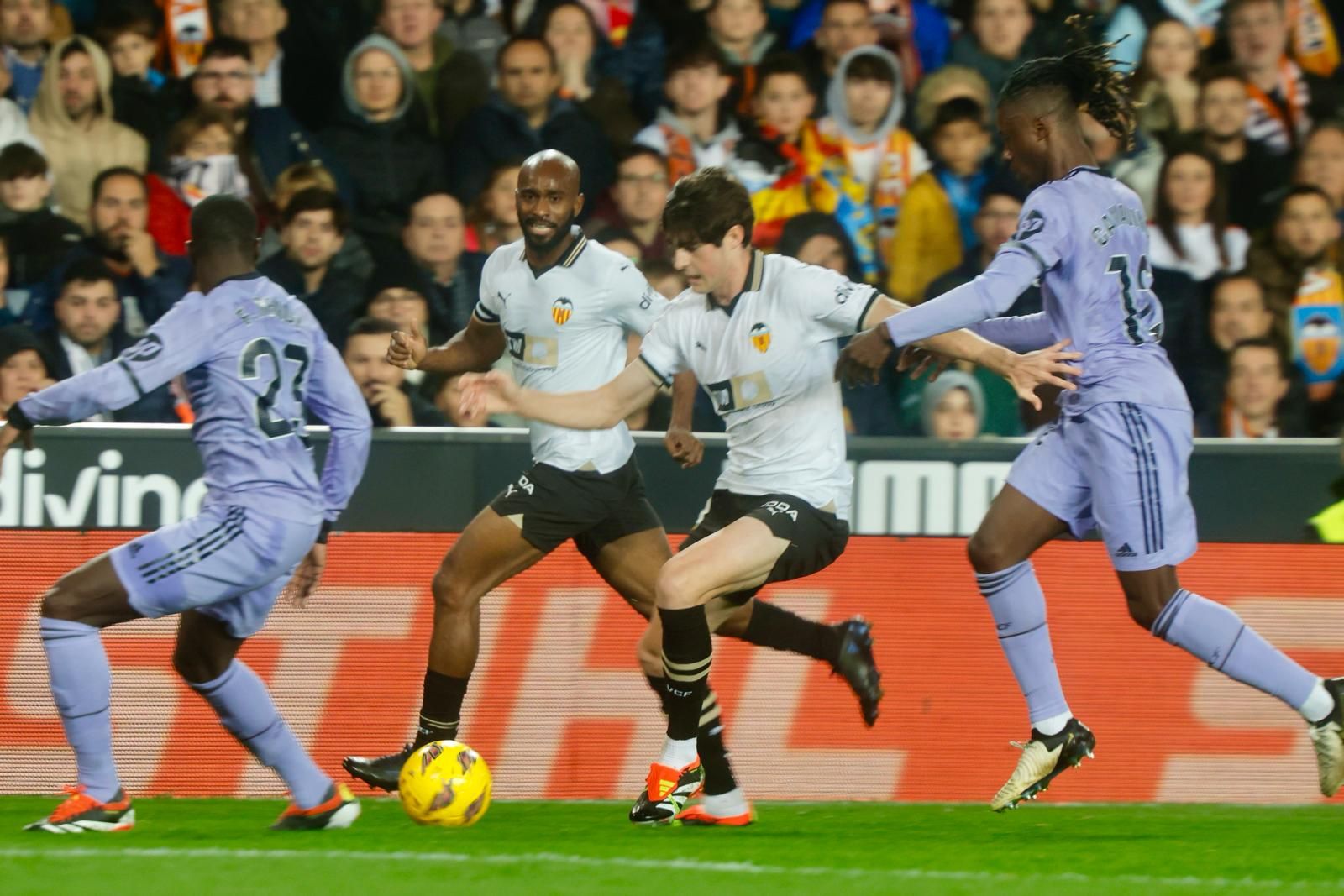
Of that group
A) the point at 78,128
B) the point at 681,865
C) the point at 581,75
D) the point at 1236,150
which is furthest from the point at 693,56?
the point at 681,865

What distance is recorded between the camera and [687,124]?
952cm

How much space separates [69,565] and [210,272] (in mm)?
1726

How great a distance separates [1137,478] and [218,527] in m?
2.71

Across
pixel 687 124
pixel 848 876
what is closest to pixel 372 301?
pixel 687 124

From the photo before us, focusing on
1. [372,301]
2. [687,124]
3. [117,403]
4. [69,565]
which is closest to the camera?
[117,403]

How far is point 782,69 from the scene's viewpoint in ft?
31.3

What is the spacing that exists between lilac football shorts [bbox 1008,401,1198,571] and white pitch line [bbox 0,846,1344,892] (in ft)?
3.63

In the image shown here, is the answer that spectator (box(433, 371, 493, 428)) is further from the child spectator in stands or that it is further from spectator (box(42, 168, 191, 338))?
the child spectator in stands

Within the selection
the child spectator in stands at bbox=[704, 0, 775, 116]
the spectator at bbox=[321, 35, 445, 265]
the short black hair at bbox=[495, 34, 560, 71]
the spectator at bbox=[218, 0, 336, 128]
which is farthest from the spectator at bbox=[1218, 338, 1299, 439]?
the spectator at bbox=[218, 0, 336, 128]

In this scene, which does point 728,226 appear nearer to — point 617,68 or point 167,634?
point 167,634

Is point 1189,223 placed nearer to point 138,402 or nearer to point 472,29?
point 472,29

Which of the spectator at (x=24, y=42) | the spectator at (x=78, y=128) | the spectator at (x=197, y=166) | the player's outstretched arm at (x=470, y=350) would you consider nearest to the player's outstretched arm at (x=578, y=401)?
the player's outstretched arm at (x=470, y=350)

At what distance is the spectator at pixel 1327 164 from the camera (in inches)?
371

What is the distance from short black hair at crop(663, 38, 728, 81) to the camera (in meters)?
9.50
